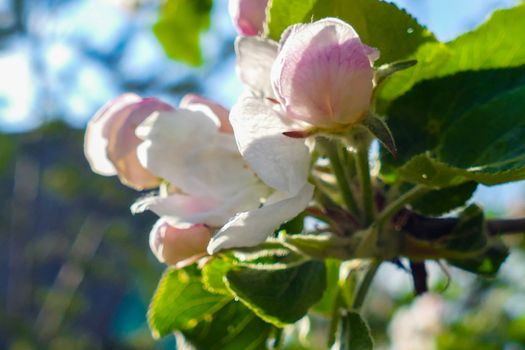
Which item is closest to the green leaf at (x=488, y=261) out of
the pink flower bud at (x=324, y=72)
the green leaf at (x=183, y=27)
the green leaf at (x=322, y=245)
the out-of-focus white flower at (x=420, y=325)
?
the green leaf at (x=322, y=245)

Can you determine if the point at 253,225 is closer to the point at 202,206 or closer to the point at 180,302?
the point at 202,206

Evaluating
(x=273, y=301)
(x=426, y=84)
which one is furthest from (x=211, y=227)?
(x=426, y=84)

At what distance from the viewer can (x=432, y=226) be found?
0.60 m

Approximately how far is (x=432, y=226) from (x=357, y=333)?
0.12 m

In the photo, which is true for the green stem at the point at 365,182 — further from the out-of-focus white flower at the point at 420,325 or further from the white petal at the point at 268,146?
the out-of-focus white flower at the point at 420,325

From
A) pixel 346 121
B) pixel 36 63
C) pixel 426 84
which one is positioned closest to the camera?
pixel 346 121

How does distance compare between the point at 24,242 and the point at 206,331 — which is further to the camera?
the point at 24,242

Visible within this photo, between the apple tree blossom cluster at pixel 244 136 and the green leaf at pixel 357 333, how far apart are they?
11 cm

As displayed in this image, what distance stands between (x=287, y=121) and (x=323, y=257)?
0.12 meters

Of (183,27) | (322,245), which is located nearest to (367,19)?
(322,245)

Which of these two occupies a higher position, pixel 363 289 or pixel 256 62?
pixel 256 62

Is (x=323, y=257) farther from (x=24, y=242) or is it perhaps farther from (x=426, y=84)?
(x=24, y=242)

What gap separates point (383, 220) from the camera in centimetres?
54

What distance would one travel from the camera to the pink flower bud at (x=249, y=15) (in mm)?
543
